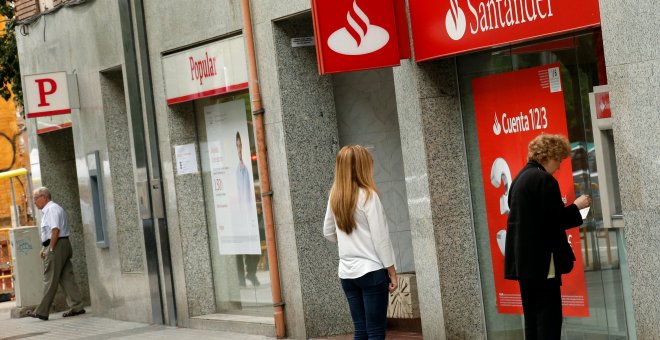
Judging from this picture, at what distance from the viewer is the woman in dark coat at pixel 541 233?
26.2ft

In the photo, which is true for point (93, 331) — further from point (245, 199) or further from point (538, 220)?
point (538, 220)

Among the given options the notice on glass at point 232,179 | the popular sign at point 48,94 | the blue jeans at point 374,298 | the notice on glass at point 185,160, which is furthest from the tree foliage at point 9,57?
the blue jeans at point 374,298

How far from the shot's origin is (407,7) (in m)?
10.6

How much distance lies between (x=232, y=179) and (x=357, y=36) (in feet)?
15.1

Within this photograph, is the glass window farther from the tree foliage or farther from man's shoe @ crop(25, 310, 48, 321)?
the tree foliage

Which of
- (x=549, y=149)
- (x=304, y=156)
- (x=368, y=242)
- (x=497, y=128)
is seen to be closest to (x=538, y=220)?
(x=549, y=149)

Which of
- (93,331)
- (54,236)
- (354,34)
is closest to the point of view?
(354,34)

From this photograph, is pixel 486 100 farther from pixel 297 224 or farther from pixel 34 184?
pixel 34 184

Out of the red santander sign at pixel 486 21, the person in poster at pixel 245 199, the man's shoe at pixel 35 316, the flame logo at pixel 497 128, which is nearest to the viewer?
the red santander sign at pixel 486 21

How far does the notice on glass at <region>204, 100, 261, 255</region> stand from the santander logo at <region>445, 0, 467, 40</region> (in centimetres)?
436

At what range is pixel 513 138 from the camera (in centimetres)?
1012

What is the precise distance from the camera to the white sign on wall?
1362 cm

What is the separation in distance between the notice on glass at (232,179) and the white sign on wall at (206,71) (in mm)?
322

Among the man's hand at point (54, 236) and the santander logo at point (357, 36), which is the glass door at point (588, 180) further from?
the man's hand at point (54, 236)
